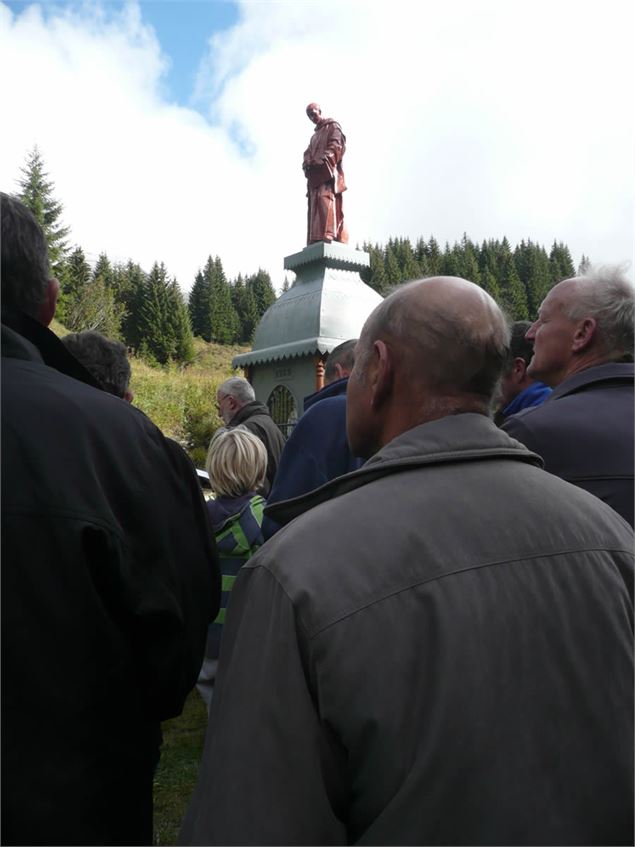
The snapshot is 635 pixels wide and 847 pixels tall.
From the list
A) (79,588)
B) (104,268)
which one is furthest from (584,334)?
(104,268)

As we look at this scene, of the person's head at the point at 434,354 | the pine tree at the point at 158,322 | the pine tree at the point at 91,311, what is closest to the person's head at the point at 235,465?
the person's head at the point at 434,354

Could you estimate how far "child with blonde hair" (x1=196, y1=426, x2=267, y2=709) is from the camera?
11.4ft

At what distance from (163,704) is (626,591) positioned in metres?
1.08

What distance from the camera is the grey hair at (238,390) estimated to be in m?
5.32

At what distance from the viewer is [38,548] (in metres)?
1.42

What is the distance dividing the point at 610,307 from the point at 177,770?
319 cm

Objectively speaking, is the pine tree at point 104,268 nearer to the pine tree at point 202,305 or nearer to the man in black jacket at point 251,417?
the pine tree at point 202,305

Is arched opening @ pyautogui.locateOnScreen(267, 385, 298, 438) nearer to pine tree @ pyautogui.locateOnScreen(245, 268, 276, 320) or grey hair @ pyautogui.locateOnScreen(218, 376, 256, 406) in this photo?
grey hair @ pyautogui.locateOnScreen(218, 376, 256, 406)

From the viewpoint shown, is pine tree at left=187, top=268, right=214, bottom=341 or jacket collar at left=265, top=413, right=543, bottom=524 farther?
pine tree at left=187, top=268, right=214, bottom=341

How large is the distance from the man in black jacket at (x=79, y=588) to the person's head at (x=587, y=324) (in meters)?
1.50

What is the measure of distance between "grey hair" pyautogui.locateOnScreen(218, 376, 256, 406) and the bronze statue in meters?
9.03

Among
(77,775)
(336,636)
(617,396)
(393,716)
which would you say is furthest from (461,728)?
(617,396)

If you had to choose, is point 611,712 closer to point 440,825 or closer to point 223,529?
point 440,825

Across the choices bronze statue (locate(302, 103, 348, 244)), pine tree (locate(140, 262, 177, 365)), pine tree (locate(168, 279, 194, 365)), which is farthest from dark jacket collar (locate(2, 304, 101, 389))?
pine tree (locate(168, 279, 194, 365))
